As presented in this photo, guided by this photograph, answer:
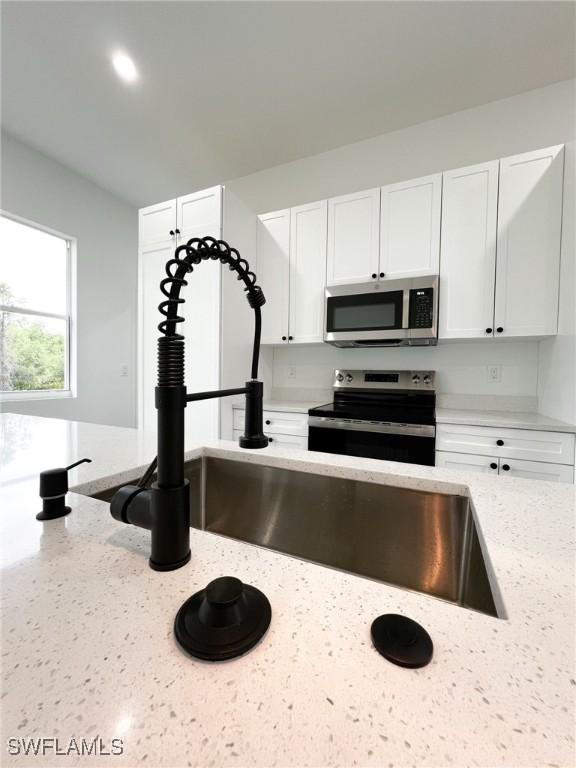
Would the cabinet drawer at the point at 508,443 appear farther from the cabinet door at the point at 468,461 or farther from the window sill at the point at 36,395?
the window sill at the point at 36,395

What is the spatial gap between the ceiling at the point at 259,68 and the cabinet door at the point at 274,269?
717mm

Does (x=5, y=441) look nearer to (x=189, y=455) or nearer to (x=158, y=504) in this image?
(x=189, y=455)

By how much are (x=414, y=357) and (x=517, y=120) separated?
179 cm

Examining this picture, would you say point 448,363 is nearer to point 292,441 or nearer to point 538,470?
point 538,470

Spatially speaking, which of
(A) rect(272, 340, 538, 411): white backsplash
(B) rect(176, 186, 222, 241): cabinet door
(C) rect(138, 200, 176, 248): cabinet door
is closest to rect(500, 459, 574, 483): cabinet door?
→ (A) rect(272, 340, 538, 411): white backsplash

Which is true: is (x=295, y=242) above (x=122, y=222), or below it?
below

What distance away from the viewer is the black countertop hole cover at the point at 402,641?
0.99 feet

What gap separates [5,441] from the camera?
3.70 ft

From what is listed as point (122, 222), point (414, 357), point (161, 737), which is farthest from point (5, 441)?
point (122, 222)

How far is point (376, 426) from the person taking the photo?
208 centimetres

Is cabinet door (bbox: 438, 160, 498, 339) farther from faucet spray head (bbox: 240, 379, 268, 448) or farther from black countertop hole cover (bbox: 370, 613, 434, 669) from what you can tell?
black countertop hole cover (bbox: 370, 613, 434, 669)

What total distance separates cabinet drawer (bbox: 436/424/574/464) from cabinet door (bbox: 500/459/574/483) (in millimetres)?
26

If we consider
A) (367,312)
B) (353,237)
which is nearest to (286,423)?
(367,312)

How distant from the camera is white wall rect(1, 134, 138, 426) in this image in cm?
289
